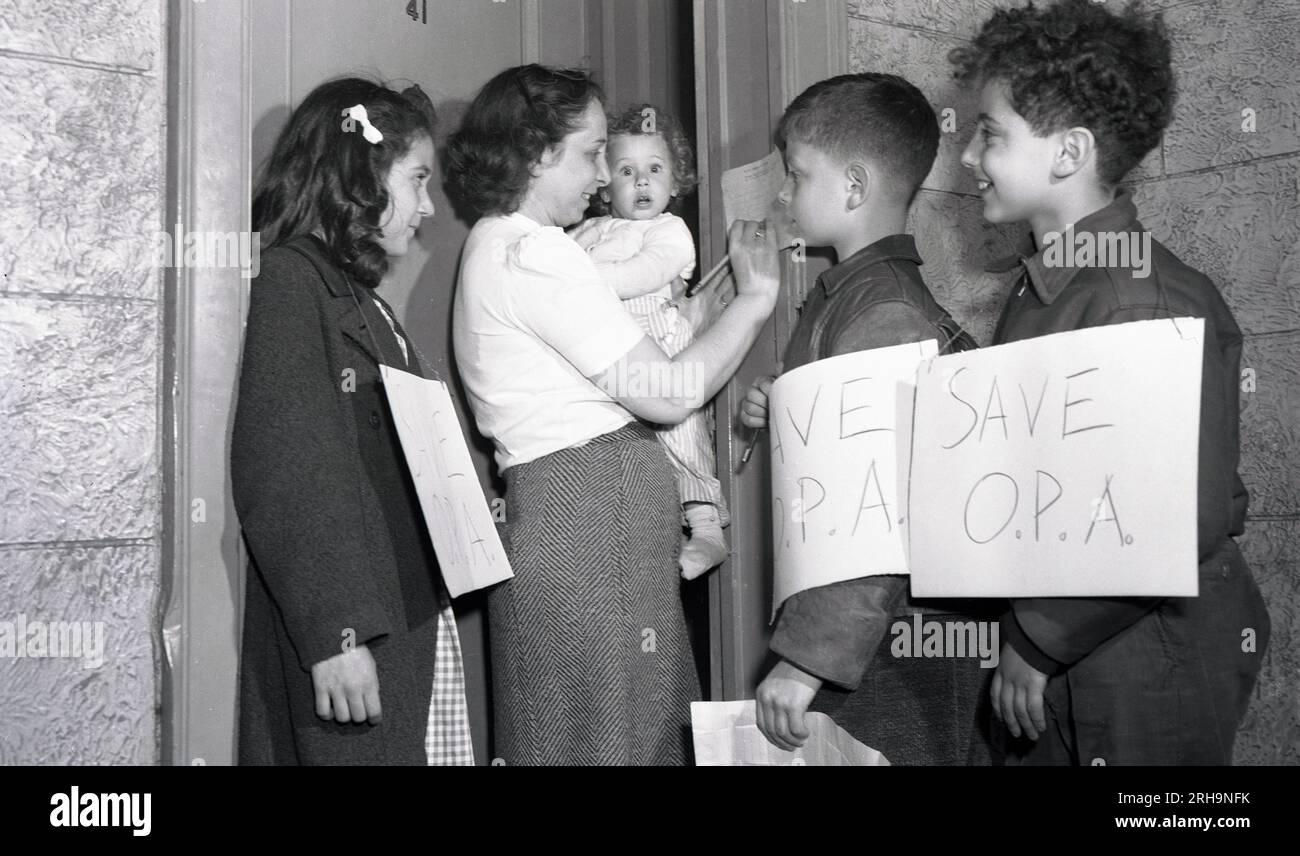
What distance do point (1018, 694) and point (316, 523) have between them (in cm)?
88

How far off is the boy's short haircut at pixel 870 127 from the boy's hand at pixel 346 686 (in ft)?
3.02

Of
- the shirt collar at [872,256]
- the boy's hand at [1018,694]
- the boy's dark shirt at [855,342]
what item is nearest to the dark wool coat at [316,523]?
the boy's dark shirt at [855,342]

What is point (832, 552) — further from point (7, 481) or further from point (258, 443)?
point (7, 481)

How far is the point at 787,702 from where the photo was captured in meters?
1.50

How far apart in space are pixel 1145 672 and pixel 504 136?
3.81 ft

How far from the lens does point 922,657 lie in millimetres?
1593

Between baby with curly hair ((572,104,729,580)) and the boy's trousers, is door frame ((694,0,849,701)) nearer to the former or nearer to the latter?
baby with curly hair ((572,104,729,580))

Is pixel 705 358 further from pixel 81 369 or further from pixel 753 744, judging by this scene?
pixel 81 369

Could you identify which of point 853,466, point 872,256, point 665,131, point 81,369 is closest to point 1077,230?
point 872,256

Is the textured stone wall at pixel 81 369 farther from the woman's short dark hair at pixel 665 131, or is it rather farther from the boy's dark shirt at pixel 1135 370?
the boy's dark shirt at pixel 1135 370

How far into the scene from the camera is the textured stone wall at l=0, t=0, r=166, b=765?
65.5 inches

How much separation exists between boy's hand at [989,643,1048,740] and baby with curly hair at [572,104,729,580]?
676 mm
